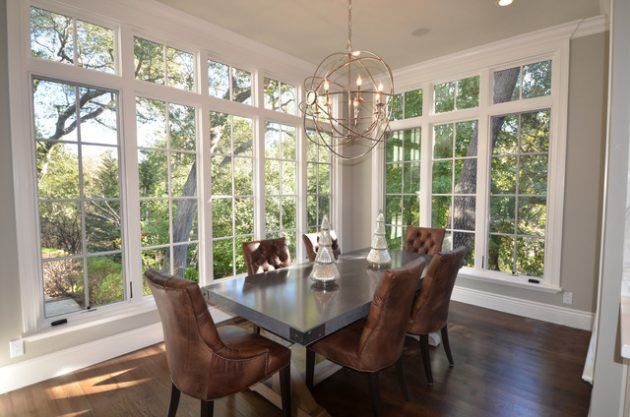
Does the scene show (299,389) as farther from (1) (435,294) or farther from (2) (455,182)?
(2) (455,182)

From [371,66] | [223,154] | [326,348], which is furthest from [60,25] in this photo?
[371,66]

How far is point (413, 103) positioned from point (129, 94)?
Answer: 11.5 feet

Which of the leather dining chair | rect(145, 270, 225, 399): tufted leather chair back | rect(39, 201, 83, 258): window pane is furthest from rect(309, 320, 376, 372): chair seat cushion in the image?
rect(39, 201, 83, 258): window pane

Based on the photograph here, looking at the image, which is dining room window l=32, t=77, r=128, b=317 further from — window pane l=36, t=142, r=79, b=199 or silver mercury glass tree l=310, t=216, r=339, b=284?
silver mercury glass tree l=310, t=216, r=339, b=284

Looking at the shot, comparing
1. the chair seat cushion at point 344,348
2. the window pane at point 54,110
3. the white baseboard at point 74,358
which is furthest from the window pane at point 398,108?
the white baseboard at point 74,358

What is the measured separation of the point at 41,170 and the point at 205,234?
4.66 ft

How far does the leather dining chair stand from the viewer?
5.50ft

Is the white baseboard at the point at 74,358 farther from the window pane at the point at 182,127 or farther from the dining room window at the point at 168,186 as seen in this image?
the window pane at the point at 182,127

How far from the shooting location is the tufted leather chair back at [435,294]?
213 centimetres

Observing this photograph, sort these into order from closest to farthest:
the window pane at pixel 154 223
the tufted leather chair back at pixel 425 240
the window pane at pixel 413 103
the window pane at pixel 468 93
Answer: the window pane at pixel 154 223 → the tufted leather chair back at pixel 425 240 → the window pane at pixel 468 93 → the window pane at pixel 413 103

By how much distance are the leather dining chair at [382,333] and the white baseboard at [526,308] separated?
2421mm

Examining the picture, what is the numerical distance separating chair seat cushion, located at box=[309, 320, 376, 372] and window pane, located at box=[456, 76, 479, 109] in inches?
128

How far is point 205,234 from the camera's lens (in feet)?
10.8

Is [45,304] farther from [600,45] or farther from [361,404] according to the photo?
[600,45]
